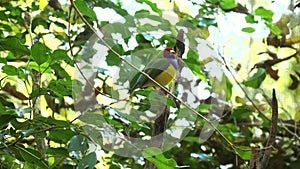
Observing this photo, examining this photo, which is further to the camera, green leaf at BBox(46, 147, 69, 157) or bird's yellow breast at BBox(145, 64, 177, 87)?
bird's yellow breast at BBox(145, 64, 177, 87)

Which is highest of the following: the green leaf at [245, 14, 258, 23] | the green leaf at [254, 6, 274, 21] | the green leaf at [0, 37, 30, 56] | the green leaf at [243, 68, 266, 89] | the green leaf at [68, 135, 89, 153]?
the green leaf at [0, 37, 30, 56]

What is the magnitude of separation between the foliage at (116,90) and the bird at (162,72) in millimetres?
20

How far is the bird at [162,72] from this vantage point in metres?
0.88

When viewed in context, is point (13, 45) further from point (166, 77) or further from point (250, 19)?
point (250, 19)

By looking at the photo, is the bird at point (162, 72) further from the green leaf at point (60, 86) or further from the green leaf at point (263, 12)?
the green leaf at point (263, 12)

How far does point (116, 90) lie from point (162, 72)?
3.9 inches

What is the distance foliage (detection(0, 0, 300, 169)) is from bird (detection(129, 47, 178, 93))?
2cm

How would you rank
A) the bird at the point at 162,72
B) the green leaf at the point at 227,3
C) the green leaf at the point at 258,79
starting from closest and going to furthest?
the bird at the point at 162,72
the green leaf at the point at 227,3
the green leaf at the point at 258,79

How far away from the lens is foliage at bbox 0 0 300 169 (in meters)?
0.72

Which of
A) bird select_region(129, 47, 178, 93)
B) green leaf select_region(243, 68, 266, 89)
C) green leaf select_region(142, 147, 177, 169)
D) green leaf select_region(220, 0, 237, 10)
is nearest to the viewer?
green leaf select_region(142, 147, 177, 169)

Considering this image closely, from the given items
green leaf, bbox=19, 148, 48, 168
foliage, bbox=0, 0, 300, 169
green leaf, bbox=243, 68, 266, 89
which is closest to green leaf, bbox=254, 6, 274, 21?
foliage, bbox=0, 0, 300, 169

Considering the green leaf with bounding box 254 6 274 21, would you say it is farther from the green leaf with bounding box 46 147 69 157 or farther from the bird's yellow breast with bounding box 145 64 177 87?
the green leaf with bounding box 46 147 69 157

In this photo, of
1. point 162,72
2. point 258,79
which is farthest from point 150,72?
point 258,79

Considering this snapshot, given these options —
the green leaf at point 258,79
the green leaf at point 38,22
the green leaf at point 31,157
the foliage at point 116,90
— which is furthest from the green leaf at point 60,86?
the green leaf at point 258,79
